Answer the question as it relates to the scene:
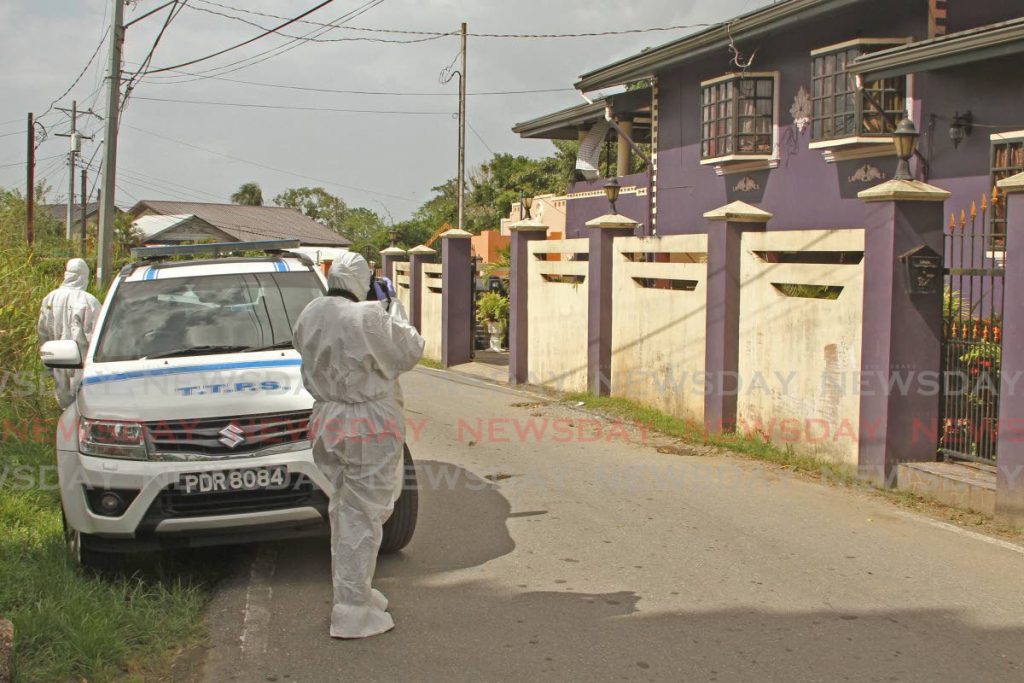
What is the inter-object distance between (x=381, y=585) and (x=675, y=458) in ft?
14.8

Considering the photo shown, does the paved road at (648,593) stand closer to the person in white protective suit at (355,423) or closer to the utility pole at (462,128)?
the person in white protective suit at (355,423)

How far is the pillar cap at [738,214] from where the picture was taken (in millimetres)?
9977

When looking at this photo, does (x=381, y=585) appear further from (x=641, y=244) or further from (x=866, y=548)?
(x=641, y=244)

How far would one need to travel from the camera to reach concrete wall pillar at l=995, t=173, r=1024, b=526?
6.80 metres

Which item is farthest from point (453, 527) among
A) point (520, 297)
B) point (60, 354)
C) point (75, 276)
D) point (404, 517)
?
point (520, 297)

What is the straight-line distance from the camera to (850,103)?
14.8 metres

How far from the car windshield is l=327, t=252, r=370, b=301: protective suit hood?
1484mm

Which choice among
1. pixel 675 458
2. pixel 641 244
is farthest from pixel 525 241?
pixel 675 458

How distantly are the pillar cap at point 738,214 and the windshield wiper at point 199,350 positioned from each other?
5.46 meters

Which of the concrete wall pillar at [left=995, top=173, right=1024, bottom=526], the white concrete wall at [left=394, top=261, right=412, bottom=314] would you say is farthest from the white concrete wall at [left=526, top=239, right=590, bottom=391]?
the concrete wall pillar at [left=995, top=173, right=1024, bottom=526]

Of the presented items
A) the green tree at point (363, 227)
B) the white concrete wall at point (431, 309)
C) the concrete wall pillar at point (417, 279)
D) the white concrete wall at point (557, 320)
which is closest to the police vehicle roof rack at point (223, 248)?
the white concrete wall at point (557, 320)

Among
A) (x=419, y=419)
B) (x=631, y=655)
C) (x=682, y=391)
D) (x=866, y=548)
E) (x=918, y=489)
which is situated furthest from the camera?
(x=419, y=419)

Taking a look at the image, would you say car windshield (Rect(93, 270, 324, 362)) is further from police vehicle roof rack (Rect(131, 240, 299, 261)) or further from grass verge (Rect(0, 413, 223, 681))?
grass verge (Rect(0, 413, 223, 681))

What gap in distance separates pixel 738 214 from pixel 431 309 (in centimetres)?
1033
